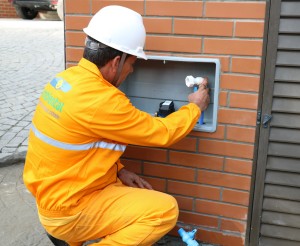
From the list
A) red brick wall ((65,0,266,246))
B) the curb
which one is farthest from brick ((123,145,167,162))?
the curb

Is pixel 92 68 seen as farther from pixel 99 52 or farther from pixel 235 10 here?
pixel 235 10

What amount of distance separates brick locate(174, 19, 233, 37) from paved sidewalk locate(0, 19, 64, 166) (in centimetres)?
260

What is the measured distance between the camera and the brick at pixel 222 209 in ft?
9.01

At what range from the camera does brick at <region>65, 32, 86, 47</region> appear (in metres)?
2.83

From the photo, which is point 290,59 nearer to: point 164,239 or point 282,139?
point 282,139

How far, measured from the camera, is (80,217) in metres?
2.37

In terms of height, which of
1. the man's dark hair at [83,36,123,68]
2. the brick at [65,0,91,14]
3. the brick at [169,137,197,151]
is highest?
the brick at [65,0,91,14]

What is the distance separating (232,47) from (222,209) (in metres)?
1.04

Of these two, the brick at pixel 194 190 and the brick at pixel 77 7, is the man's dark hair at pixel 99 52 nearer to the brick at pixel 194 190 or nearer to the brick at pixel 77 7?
the brick at pixel 77 7

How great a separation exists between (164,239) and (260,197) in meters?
0.76

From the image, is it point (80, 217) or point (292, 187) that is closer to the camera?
Answer: point (80, 217)

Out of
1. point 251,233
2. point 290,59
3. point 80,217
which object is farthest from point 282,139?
point 80,217

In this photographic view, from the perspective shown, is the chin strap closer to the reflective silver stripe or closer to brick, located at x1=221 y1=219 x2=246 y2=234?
the reflective silver stripe

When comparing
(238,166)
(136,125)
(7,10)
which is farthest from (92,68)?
(7,10)
